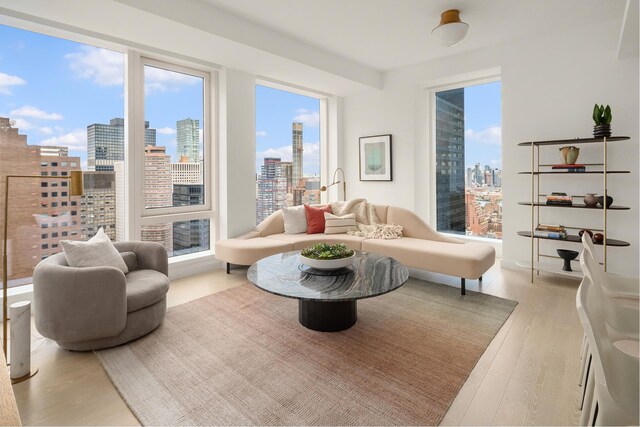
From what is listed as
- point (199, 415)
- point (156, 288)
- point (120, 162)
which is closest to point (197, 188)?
point (120, 162)

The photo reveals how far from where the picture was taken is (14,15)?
300cm

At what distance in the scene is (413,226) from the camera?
15.1 ft

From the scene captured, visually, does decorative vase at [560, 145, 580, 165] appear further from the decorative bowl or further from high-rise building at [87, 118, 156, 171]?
high-rise building at [87, 118, 156, 171]

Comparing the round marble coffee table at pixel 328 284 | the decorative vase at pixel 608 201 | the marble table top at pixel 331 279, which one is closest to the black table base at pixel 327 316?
the round marble coffee table at pixel 328 284

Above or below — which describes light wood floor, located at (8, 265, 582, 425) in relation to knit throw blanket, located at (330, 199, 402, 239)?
below

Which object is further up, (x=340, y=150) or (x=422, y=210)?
(x=340, y=150)

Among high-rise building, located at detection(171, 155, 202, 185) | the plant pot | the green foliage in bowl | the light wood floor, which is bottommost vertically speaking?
the light wood floor

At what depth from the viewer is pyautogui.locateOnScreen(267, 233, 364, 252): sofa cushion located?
4.37 meters

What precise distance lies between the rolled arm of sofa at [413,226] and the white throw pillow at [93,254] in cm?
335

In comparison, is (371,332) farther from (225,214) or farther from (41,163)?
(41,163)

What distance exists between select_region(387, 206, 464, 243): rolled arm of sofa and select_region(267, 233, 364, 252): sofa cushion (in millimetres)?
670

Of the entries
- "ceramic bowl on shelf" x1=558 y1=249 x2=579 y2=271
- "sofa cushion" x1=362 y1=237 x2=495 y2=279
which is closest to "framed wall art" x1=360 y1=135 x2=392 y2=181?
"sofa cushion" x1=362 y1=237 x2=495 y2=279

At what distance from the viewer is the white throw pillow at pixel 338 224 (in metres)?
4.80

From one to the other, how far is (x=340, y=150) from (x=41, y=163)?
436cm
